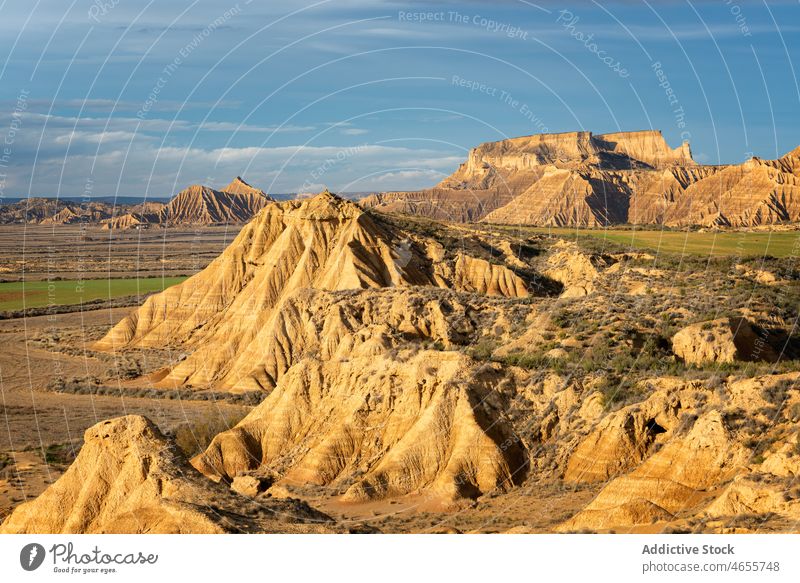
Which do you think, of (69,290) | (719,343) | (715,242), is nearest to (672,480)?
(719,343)

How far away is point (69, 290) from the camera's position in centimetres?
14550

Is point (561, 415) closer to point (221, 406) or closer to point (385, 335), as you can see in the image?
point (385, 335)

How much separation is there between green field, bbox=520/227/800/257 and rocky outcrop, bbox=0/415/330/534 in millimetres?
63892

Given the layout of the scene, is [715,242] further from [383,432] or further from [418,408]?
[383,432]

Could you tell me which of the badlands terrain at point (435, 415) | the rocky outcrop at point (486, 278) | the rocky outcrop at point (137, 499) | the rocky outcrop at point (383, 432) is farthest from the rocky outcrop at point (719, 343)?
the rocky outcrop at point (486, 278)

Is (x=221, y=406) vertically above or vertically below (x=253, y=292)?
below

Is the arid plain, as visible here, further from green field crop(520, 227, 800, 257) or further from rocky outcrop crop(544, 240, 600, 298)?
green field crop(520, 227, 800, 257)

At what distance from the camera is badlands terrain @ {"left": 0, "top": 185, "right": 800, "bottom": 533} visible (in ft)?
103

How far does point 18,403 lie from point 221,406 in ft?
46.4

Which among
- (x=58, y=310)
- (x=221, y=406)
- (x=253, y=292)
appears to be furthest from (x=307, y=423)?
(x=58, y=310)

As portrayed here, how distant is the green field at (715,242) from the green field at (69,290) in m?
58.1

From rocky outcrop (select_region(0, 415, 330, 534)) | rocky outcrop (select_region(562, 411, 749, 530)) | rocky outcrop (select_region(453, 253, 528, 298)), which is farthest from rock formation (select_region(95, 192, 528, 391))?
rocky outcrop (select_region(562, 411, 749, 530))

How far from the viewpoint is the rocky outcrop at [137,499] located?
93.5 feet

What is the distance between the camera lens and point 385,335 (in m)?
52.2
